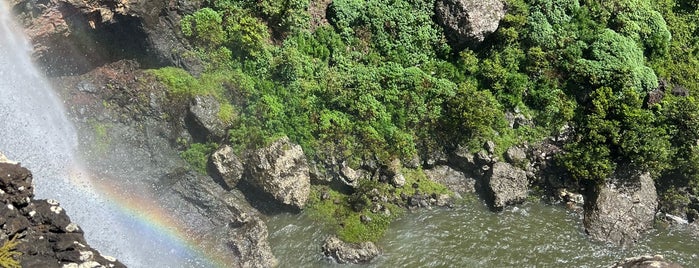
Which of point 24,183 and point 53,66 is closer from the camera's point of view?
point 24,183

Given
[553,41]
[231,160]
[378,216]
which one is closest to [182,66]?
[231,160]

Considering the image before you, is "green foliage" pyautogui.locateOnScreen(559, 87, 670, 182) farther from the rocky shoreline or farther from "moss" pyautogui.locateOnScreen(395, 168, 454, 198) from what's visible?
"moss" pyautogui.locateOnScreen(395, 168, 454, 198)

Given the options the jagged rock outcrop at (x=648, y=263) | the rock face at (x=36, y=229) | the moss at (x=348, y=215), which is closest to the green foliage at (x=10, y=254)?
the rock face at (x=36, y=229)

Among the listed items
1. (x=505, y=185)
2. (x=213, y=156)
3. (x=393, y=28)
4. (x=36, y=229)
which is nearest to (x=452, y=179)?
(x=505, y=185)

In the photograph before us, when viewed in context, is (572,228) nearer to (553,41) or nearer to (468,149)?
(468,149)

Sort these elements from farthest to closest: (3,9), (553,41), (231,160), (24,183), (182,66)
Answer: (553,41), (182,66), (231,160), (3,9), (24,183)

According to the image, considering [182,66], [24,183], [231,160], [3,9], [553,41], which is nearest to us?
[24,183]

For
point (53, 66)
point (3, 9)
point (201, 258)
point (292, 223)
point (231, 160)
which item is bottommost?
point (201, 258)
